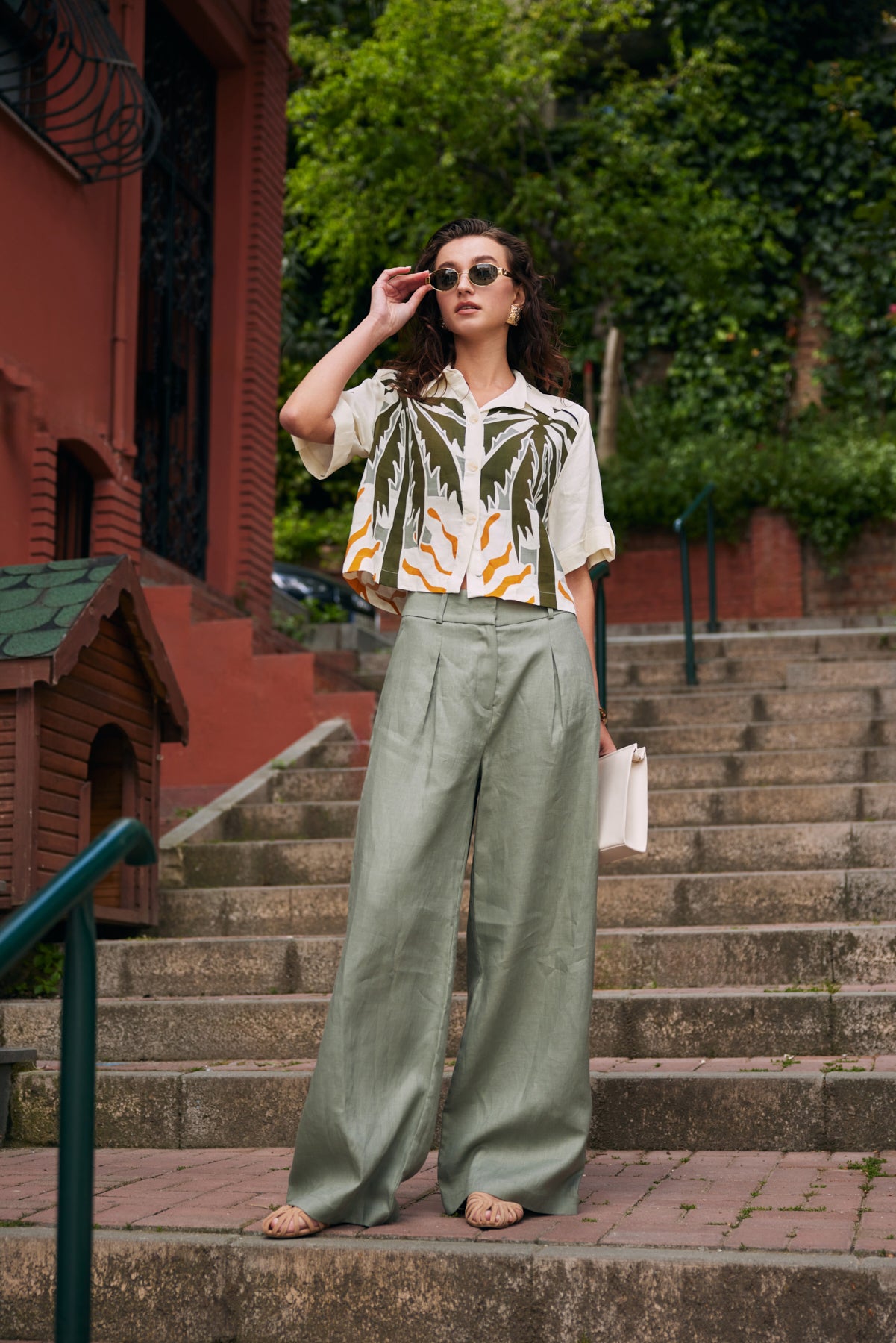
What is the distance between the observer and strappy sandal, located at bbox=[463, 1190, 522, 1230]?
265 cm

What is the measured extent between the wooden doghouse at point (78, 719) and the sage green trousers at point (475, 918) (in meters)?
1.93

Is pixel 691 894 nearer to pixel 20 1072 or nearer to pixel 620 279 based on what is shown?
pixel 20 1072

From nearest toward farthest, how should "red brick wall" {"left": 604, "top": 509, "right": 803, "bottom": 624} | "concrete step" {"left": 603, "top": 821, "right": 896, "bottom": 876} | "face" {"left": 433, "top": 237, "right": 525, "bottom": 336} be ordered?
"face" {"left": 433, "top": 237, "right": 525, "bottom": 336}, "concrete step" {"left": 603, "top": 821, "right": 896, "bottom": 876}, "red brick wall" {"left": 604, "top": 509, "right": 803, "bottom": 624}

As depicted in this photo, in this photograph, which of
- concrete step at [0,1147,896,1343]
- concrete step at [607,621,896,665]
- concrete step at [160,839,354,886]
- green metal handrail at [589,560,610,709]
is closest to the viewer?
concrete step at [0,1147,896,1343]

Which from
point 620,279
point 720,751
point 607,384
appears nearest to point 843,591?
point 607,384

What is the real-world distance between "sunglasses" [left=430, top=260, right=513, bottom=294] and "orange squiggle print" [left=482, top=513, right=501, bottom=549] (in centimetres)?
47

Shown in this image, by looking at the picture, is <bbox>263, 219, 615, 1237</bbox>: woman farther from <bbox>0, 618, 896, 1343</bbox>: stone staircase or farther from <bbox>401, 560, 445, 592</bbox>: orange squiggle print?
<bbox>0, 618, 896, 1343</bbox>: stone staircase

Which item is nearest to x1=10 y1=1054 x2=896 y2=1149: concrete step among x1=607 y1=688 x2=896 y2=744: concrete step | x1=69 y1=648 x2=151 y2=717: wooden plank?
x1=69 y1=648 x2=151 y2=717: wooden plank

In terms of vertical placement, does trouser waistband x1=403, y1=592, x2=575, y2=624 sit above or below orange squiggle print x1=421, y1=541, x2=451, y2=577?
below

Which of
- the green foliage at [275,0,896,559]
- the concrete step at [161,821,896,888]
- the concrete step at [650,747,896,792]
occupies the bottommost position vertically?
the concrete step at [161,821,896,888]

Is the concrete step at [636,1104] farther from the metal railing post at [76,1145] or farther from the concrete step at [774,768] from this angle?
the concrete step at [774,768]

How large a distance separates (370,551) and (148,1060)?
2.06m

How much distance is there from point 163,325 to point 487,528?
754 cm

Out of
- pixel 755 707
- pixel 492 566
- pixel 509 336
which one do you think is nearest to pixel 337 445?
pixel 492 566
